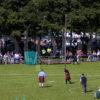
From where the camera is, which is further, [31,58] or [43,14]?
[43,14]

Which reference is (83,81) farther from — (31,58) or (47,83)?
(31,58)

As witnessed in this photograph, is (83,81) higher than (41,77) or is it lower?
lower

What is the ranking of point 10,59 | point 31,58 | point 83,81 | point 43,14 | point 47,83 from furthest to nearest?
point 43,14, point 10,59, point 31,58, point 47,83, point 83,81

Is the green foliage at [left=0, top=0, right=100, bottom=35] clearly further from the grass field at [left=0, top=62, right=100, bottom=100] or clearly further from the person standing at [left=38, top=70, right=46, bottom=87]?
the person standing at [left=38, top=70, right=46, bottom=87]

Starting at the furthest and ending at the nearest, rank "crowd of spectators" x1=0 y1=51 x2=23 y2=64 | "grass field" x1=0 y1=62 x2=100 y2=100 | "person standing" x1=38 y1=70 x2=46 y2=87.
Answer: "crowd of spectators" x1=0 y1=51 x2=23 y2=64 < "person standing" x1=38 y1=70 x2=46 y2=87 < "grass field" x1=0 y1=62 x2=100 y2=100

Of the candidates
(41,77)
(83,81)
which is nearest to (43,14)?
(41,77)

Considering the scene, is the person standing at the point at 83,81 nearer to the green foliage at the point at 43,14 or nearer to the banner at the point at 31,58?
the banner at the point at 31,58

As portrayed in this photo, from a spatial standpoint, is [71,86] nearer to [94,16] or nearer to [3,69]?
[3,69]

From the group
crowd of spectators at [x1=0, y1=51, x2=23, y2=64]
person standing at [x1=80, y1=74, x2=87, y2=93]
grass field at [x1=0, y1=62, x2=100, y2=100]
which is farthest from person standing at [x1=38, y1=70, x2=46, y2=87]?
crowd of spectators at [x1=0, y1=51, x2=23, y2=64]

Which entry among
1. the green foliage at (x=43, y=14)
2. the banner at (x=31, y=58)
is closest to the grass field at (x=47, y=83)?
the banner at (x=31, y=58)

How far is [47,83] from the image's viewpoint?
4347 cm

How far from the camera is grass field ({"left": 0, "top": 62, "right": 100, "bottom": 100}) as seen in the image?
1432 inches

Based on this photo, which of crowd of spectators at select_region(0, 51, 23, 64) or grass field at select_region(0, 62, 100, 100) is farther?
crowd of spectators at select_region(0, 51, 23, 64)

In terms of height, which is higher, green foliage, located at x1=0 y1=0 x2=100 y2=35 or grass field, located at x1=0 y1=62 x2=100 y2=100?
green foliage, located at x1=0 y1=0 x2=100 y2=35
